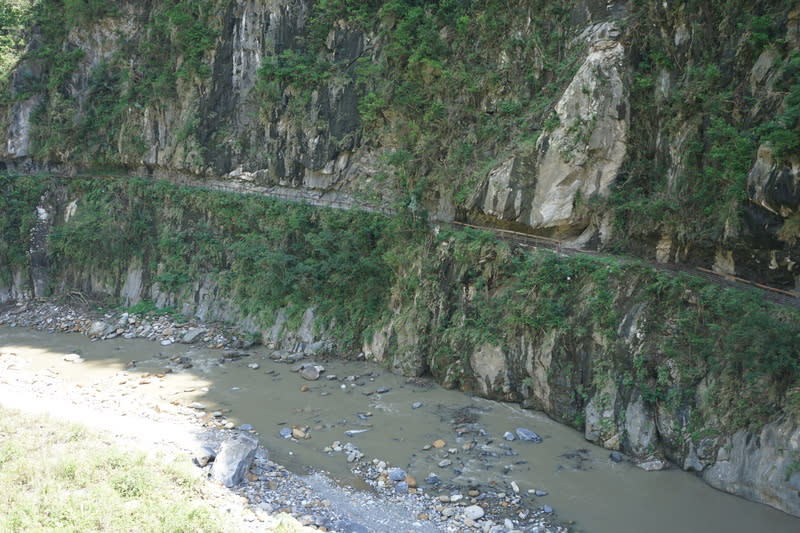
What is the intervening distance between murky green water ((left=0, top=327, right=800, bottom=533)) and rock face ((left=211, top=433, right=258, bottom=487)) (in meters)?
1.02

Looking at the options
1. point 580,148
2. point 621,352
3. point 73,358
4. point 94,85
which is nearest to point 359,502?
point 621,352

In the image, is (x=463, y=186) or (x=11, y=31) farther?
(x=11, y=31)

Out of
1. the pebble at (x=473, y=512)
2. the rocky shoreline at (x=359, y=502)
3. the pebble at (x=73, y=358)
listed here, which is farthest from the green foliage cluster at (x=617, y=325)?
the pebble at (x=73, y=358)

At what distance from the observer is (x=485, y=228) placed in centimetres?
1744

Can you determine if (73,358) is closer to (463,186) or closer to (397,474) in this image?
(397,474)

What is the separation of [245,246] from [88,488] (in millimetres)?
13963

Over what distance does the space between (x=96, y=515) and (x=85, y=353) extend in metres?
13.7

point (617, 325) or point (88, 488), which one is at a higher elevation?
point (617, 325)

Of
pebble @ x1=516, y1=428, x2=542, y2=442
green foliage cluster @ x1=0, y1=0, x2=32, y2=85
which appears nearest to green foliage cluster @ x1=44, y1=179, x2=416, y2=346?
pebble @ x1=516, y1=428, x2=542, y2=442

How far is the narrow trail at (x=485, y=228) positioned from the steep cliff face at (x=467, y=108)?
41cm

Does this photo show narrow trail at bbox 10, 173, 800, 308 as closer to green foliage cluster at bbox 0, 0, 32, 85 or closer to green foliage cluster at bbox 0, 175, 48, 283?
green foliage cluster at bbox 0, 175, 48, 283

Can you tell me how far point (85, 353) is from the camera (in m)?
20.3

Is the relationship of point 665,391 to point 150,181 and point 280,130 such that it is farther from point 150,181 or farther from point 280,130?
point 150,181

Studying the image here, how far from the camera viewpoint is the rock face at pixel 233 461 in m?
10.9
